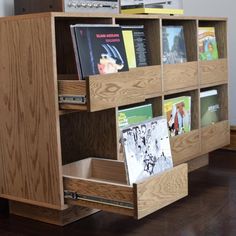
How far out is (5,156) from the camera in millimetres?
2086

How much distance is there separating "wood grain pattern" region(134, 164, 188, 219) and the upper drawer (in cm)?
33

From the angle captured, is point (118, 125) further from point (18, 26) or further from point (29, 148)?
point (18, 26)

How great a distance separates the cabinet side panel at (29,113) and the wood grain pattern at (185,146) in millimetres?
760

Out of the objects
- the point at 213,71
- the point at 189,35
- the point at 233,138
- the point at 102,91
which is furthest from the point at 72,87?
the point at 233,138

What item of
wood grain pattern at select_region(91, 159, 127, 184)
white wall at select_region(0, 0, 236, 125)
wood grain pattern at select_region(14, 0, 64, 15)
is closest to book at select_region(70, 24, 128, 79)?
wood grain pattern at select_region(14, 0, 64, 15)

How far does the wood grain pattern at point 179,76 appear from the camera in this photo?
2439 millimetres

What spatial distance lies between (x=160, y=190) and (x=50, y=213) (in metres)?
0.49

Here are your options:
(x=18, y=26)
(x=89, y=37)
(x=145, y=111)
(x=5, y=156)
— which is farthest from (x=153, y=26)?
(x=5, y=156)

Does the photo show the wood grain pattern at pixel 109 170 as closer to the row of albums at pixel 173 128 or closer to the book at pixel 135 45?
the row of albums at pixel 173 128

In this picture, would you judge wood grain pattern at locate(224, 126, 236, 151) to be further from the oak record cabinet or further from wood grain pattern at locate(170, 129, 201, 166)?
the oak record cabinet

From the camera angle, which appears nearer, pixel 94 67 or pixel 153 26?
pixel 94 67

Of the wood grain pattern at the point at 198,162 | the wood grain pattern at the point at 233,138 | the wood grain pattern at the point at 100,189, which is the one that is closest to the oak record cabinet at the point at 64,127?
the wood grain pattern at the point at 100,189

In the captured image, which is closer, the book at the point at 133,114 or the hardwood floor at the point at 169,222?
the hardwood floor at the point at 169,222

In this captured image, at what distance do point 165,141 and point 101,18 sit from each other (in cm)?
56
